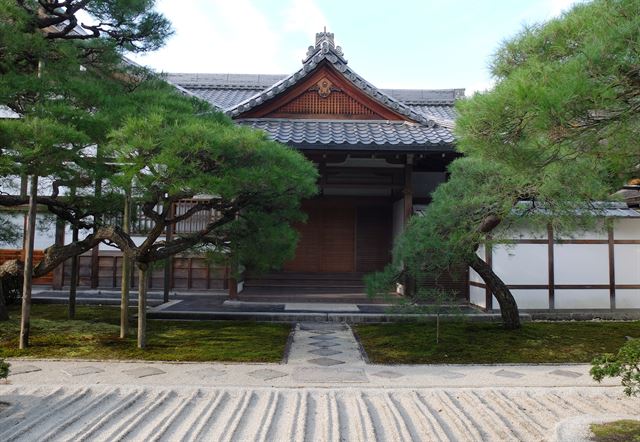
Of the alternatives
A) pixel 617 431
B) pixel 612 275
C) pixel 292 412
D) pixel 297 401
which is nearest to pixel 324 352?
pixel 297 401

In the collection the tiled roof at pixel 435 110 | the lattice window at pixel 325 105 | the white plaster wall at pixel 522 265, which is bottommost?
the white plaster wall at pixel 522 265

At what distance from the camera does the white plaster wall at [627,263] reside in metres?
9.97

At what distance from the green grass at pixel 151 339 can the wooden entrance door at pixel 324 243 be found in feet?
14.6

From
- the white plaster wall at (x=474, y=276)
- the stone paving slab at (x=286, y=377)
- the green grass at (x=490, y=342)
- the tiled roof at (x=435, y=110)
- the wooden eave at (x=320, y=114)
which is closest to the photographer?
the stone paving slab at (x=286, y=377)

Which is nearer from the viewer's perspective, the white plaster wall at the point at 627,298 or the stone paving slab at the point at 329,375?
the stone paving slab at the point at 329,375

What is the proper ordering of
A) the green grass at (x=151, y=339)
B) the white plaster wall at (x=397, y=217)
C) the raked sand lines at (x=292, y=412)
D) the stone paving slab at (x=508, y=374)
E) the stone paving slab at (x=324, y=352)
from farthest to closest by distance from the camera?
the white plaster wall at (x=397, y=217)
the stone paving slab at (x=324, y=352)
the green grass at (x=151, y=339)
the stone paving slab at (x=508, y=374)
the raked sand lines at (x=292, y=412)

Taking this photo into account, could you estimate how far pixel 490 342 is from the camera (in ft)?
23.8

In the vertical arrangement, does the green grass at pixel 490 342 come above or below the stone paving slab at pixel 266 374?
above

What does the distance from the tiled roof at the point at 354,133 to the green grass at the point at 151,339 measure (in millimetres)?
4036

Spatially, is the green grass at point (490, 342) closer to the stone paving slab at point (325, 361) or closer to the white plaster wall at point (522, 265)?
the stone paving slab at point (325, 361)

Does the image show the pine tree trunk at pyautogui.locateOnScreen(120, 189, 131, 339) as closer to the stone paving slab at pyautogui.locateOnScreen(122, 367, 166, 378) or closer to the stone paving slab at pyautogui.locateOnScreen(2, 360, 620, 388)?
the stone paving slab at pyautogui.locateOnScreen(2, 360, 620, 388)

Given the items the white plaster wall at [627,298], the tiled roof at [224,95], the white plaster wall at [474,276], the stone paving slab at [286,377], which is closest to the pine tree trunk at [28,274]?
the stone paving slab at [286,377]

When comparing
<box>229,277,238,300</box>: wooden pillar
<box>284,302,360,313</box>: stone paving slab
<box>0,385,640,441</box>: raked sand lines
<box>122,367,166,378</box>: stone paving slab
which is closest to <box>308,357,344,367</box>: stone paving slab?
<box>0,385,640,441</box>: raked sand lines

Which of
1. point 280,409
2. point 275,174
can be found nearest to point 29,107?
point 275,174
